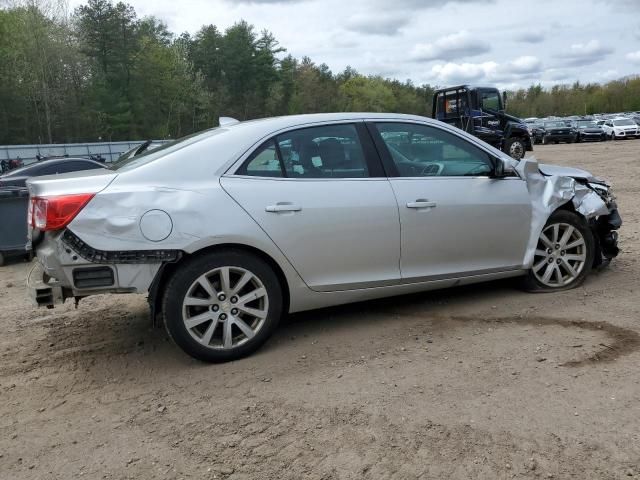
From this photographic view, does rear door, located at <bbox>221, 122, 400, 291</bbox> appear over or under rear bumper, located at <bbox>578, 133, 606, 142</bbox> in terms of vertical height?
under

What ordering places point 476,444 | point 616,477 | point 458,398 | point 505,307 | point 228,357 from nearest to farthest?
point 616,477
point 476,444
point 458,398
point 228,357
point 505,307

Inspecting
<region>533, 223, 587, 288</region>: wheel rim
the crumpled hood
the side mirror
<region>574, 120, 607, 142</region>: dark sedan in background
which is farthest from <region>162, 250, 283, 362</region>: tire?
<region>574, 120, 607, 142</region>: dark sedan in background

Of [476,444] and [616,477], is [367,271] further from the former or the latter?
[616,477]

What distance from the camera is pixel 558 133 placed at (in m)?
40.4

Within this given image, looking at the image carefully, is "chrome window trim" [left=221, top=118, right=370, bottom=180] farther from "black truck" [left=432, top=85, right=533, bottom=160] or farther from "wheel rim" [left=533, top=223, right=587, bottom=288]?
"black truck" [left=432, top=85, right=533, bottom=160]

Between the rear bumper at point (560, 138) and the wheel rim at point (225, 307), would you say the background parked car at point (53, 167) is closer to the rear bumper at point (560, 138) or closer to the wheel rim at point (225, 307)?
the wheel rim at point (225, 307)

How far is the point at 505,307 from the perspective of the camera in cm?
460

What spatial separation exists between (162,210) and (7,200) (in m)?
5.21

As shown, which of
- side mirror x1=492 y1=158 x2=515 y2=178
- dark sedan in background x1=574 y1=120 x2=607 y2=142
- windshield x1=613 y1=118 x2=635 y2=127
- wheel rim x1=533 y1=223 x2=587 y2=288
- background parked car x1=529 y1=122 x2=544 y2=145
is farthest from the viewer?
background parked car x1=529 y1=122 x2=544 y2=145

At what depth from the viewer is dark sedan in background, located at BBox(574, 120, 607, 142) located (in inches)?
1535

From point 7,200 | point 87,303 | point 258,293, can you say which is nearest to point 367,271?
point 258,293

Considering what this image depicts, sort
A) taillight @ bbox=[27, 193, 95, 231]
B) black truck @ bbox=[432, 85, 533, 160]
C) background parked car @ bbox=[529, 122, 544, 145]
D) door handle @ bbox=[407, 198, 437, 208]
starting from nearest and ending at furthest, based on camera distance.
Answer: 1. taillight @ bbox=[27, 193, 95, 231]
2. door handle @ bbox=[407, 198, 437, 208]
3. black truck @ bbox=[432, 85, 533, 160]
4. background parked car @ bbox=[529, 122, 544, 145]

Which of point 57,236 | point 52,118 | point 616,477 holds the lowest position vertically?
point 616,477

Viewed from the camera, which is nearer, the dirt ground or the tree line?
the dirt ground
